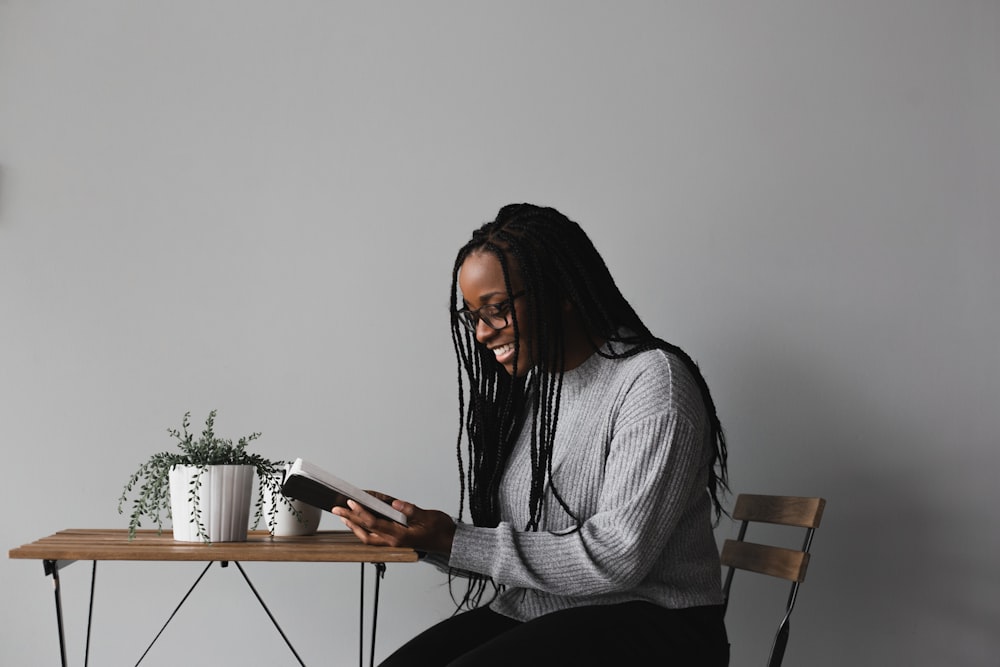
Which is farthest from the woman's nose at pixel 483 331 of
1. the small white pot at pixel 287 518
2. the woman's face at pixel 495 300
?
the small white pot at pixel 287 518

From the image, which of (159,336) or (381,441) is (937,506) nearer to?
(381,441)

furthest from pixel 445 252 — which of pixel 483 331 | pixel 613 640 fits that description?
pixel 613 640

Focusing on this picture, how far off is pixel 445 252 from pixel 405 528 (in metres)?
0.85

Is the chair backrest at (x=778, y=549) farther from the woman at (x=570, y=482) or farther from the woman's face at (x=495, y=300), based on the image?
the woman's face at (x=495, y=300)

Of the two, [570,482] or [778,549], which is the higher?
[570,482]

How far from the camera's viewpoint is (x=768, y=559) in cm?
154

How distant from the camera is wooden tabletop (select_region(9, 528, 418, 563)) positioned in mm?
1234

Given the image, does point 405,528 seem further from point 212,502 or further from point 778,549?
point 778,549

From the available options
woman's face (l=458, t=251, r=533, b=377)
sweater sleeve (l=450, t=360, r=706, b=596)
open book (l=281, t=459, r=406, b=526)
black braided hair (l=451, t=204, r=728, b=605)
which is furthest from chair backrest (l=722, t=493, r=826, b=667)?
open book (l=281, t=459, r=406, b=526)

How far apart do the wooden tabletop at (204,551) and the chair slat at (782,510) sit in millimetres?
619

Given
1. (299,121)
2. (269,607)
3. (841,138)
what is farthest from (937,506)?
(299,121)

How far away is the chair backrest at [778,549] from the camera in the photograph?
1438 mm

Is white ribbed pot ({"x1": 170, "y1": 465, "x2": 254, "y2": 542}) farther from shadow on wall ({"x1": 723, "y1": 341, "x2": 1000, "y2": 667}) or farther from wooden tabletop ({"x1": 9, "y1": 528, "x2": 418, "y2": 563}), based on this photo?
shadow on wall ({"x1": 723, "y1": 341, "x2": 1000, "y2": 667})

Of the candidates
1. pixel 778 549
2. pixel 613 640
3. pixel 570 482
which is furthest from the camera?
pixel 778 549
